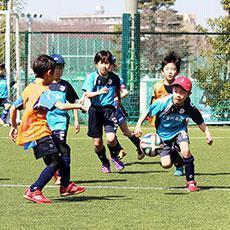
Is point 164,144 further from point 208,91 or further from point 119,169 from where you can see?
point 208,91

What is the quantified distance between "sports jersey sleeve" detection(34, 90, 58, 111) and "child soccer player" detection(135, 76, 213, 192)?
1349 millimetres

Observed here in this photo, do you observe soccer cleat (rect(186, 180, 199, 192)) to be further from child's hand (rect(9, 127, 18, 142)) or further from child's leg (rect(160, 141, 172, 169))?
child's hand (rect(9, 127, 18, 142))

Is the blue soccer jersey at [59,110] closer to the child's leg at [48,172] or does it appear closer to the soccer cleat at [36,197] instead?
the child's leg at [48,172]

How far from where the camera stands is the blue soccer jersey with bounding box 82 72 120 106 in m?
12.1

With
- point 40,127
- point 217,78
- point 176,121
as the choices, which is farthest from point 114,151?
point 217,78

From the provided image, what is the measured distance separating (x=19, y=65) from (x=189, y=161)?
13.3 metres

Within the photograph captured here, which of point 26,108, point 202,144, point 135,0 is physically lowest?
point 202,144

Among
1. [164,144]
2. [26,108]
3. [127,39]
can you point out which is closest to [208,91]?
[127,39]

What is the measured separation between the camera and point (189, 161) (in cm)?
1000

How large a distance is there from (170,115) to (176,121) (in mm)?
134

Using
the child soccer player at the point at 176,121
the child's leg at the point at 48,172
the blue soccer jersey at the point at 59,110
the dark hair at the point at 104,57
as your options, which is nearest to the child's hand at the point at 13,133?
the child's leg at the point at 48,172

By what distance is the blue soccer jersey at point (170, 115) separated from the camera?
10078mm

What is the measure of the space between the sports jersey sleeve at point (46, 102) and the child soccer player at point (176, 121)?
4.43ft

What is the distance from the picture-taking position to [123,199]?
9094mm
